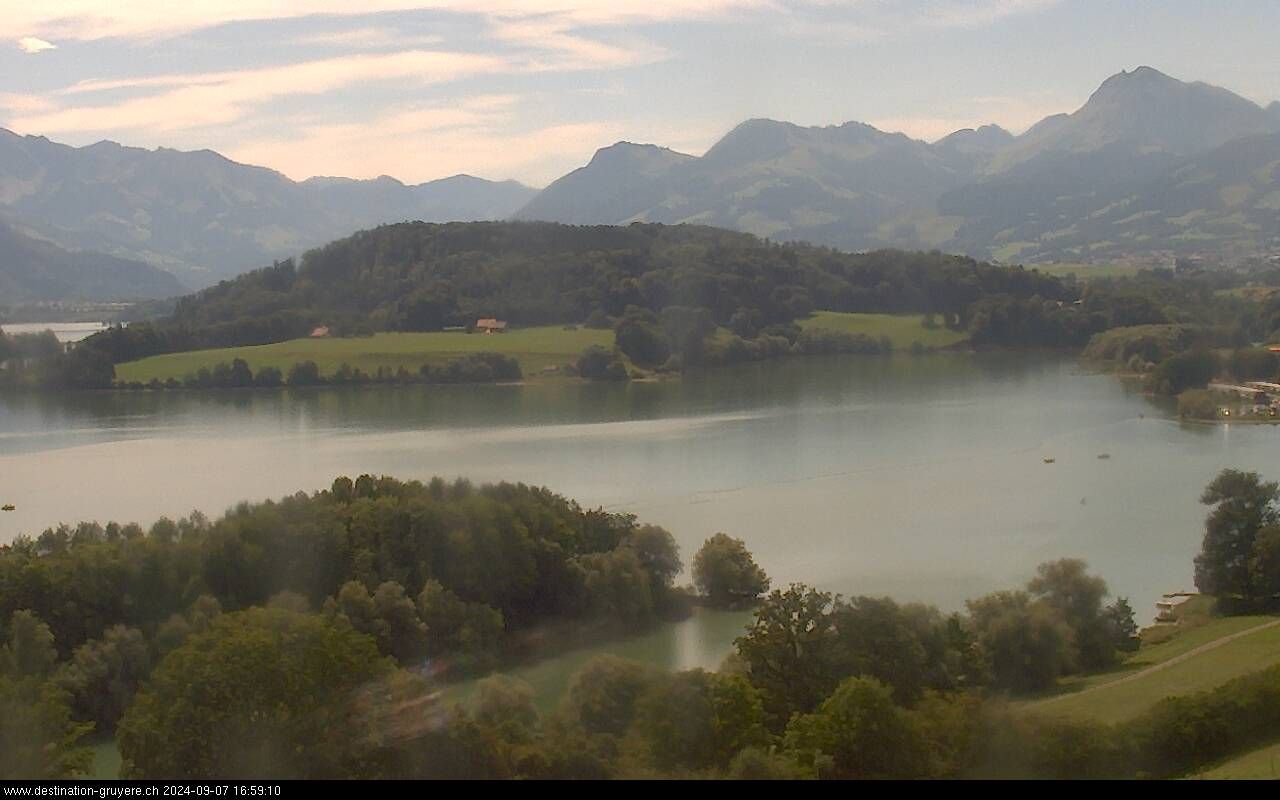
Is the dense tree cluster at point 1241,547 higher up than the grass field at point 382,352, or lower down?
lower down

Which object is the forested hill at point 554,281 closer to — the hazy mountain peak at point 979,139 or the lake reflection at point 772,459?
the lake reflection at point 772,459

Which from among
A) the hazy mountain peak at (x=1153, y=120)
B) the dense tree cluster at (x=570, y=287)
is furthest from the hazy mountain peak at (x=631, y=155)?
the dense tree cluster at (x=570, y=287)

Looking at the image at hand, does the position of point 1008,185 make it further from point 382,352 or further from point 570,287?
point 382,352

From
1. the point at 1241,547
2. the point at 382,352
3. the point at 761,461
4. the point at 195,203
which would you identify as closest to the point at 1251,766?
the point at 1241,547

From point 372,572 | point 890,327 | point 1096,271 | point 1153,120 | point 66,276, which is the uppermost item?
point 1153,120

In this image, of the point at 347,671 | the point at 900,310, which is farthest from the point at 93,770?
the point at 900,310

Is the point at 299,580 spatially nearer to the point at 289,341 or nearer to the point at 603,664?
the point at 603,664
